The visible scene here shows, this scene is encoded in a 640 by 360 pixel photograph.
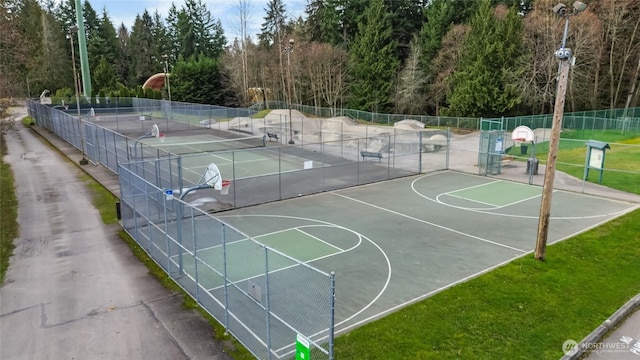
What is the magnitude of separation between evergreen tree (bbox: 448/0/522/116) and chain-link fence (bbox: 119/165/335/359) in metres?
38.4

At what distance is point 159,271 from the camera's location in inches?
472

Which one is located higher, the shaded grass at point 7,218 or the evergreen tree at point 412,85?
the evergreen tree at point 412,85

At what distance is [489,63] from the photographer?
45.6 meters

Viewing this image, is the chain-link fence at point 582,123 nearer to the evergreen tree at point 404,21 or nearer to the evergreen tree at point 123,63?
A: the evergreen tree at point 404,21

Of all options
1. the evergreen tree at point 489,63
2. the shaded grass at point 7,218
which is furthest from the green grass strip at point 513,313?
the evergreen tree at point 489,63

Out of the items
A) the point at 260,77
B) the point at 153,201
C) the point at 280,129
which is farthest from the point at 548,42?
the point at 153,201

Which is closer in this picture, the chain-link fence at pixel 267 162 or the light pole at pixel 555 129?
the light pole at pixel 555 129

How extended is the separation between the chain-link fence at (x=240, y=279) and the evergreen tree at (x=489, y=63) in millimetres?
38366

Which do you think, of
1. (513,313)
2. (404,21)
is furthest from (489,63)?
(513,313)

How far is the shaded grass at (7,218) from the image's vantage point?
13.1 metres

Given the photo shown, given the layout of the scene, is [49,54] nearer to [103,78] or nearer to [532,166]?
[103,78]

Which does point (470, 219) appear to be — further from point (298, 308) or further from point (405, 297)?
point (298, 308)

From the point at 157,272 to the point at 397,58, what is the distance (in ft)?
166

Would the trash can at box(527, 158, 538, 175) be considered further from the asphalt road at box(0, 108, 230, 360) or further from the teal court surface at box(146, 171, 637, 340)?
the asphalt road at box(0, 108, 230, 360)
